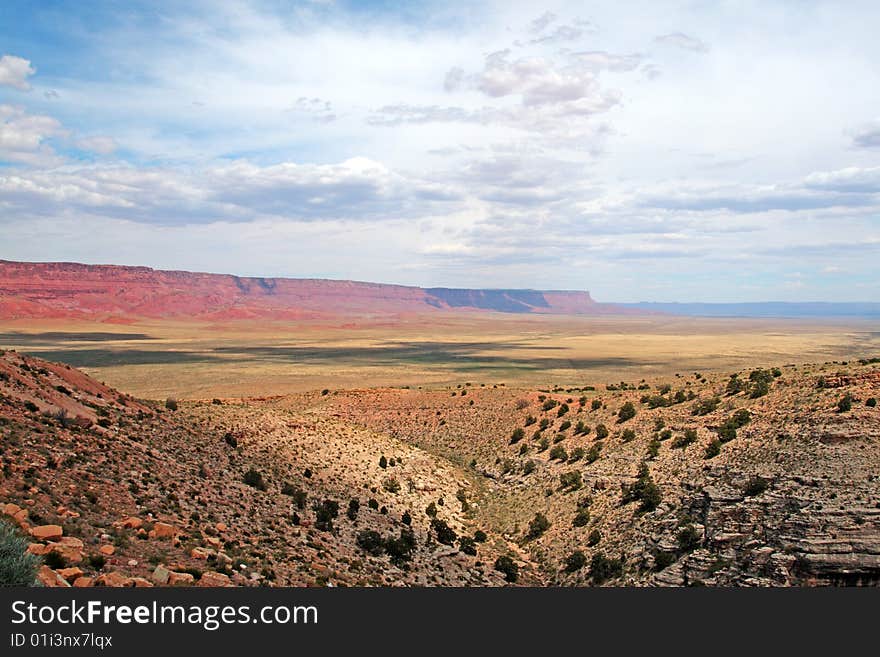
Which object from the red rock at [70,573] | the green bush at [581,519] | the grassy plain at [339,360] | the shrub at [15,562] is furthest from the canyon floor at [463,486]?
the grassy plain at [339,360]

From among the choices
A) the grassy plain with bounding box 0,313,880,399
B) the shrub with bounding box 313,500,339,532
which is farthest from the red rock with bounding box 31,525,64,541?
the grassy plain with bounding box 0,313,880,399

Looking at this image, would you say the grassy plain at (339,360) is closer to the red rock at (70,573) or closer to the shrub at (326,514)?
the shrub at (326,514)

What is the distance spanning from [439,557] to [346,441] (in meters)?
14.2

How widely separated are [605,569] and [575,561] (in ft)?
4.55

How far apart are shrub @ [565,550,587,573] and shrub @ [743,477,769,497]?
18.5 feet

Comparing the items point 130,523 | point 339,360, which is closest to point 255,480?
point 130,523

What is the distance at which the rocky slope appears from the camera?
49.6ft

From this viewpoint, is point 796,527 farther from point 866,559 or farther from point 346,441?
point 346,441

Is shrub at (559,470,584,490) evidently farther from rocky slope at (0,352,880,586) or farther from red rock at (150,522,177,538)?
red rock at (150,522,177,538)

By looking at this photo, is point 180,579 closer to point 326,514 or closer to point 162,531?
point 162,531

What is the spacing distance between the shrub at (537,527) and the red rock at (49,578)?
16.5 metres

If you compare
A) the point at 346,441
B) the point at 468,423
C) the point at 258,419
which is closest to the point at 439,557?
the point at 346,441

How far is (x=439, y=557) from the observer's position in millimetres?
20391

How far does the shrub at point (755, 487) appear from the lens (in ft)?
62.4
